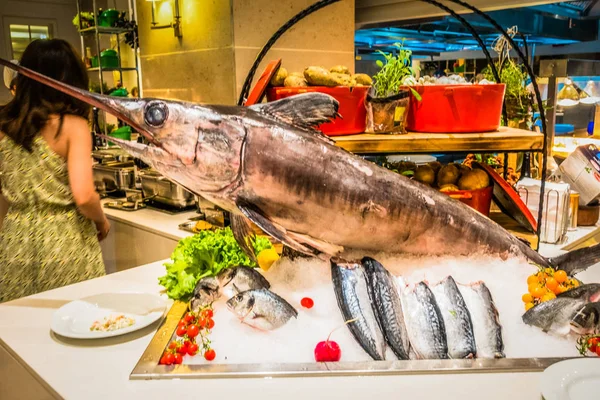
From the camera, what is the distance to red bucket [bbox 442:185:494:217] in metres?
1.99

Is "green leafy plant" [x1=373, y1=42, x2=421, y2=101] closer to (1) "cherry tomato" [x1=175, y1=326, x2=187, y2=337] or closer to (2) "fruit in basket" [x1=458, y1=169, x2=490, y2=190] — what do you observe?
(2) "fruit in basket" [x1=458, y1=169, x2=490, y2=190]

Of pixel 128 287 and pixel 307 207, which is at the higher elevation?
pixel 307 207

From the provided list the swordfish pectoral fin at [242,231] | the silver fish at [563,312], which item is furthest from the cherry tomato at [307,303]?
Answer: the silver fish at [563,312]

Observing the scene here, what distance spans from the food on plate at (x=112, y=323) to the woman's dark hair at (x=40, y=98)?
99cm

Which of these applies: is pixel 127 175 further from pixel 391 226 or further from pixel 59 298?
pixel 391 226

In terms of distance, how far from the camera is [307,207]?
56.5 inches

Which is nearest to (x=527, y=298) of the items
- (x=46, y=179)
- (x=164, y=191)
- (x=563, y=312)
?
(x=563, y=312)

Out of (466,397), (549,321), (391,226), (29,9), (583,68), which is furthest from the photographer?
(29,9)

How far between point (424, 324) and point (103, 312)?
903 millimetres

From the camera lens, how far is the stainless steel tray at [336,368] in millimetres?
1194

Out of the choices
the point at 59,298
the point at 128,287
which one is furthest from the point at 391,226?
the point at 59,298

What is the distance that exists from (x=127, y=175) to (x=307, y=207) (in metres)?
2.61

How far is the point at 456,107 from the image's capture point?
1.90 metres

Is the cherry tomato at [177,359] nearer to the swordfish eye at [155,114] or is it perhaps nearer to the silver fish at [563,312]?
the swordfish eye at [155,114]
